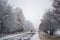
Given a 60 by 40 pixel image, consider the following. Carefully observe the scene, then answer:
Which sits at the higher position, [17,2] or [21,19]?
[17,2]

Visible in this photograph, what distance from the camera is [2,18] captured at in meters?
15.2

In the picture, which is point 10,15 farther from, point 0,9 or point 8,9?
point 0,9

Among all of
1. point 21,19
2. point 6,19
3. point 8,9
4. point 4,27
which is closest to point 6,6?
point 8,9

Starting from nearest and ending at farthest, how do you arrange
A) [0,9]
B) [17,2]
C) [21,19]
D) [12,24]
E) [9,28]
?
[0,9]
[9,28]
[12,24]
[17,2]
[21,19]

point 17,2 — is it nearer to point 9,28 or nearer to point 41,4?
point 9,28

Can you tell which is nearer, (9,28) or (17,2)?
(9,28)

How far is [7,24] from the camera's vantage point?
51.7 feet

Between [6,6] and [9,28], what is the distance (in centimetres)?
254

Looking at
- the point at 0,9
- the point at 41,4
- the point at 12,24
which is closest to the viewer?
the point at 41,4

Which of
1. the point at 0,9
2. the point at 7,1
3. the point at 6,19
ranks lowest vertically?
the point at 6,19

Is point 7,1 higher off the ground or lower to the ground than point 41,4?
higher

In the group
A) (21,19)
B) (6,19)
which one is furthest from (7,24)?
(21,19)

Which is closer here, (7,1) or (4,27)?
(4,27)

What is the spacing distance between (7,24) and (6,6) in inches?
80.7
